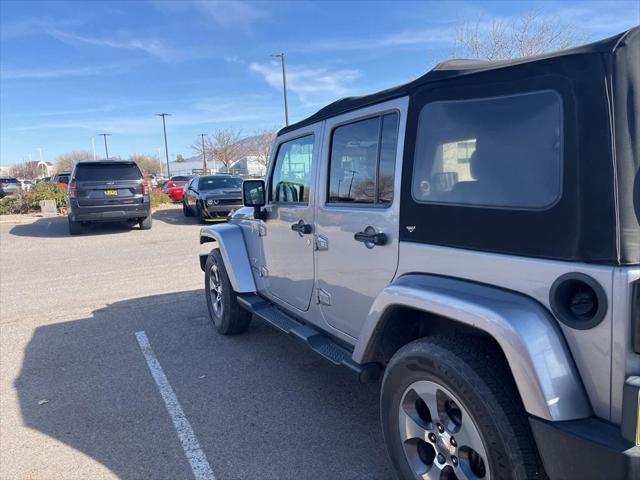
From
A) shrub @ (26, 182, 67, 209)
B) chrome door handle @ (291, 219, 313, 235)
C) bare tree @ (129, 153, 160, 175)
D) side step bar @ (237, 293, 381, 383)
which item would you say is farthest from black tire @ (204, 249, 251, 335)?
bare tree @ (129, 153, 160, 175)

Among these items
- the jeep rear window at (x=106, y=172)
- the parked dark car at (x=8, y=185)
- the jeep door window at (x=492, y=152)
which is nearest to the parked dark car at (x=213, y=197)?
the jeep rear window at (x=106, y=172)

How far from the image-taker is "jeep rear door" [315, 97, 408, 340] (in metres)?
2.57

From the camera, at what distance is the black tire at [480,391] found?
1.83 m

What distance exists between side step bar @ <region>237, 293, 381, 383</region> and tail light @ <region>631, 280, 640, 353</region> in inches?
53.5

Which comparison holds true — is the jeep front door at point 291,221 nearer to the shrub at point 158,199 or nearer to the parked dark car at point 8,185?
the shrub at point 158,199

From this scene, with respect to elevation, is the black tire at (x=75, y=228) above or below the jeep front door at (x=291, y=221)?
below

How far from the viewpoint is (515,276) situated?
1887mm

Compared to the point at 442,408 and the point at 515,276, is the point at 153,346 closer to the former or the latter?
the point at 442,408

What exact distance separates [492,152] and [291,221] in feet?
6.19

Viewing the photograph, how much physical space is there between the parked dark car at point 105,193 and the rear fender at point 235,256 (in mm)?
8799

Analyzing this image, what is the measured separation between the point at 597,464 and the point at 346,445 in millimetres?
1671

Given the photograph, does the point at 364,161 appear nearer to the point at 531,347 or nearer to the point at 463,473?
the point at 531,347

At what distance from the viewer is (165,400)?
12.0ft

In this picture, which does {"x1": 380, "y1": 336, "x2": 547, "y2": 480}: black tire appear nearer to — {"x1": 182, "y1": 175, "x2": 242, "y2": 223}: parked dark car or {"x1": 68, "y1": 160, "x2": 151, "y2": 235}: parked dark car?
{"x1": 68, "y1": 160, "x2": 151, "y2": 235}: parked dark car
